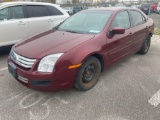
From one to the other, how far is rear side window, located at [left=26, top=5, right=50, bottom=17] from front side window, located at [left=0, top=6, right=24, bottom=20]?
0.28 metres

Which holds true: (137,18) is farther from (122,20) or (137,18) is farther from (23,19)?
(23,19)

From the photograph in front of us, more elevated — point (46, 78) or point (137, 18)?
point (137, 18)

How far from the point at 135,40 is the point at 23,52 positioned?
2.87 meters

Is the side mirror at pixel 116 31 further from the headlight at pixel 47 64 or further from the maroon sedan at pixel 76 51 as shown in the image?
the headlight at pixel 47 64

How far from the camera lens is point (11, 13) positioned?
489 cm

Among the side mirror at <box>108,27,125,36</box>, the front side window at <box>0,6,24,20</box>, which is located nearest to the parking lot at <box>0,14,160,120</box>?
the side mirror at <box>108,27,125,36</box>

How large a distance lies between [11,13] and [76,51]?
10.2 feet

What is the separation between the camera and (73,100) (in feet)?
9.66

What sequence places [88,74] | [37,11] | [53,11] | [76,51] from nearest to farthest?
[76,51], [88,74], [37,11], [53,11]

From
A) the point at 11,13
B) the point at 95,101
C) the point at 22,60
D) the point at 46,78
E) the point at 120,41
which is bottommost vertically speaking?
the point at 95,101

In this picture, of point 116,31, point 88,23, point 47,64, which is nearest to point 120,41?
point 116,31

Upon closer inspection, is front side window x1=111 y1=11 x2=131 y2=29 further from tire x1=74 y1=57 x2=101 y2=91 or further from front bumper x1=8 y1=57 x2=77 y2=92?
front bumper x1=8 y1=57 x2=77 y2=92

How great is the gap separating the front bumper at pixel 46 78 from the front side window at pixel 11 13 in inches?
100

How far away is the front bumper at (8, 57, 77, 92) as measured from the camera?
8.61 feet
